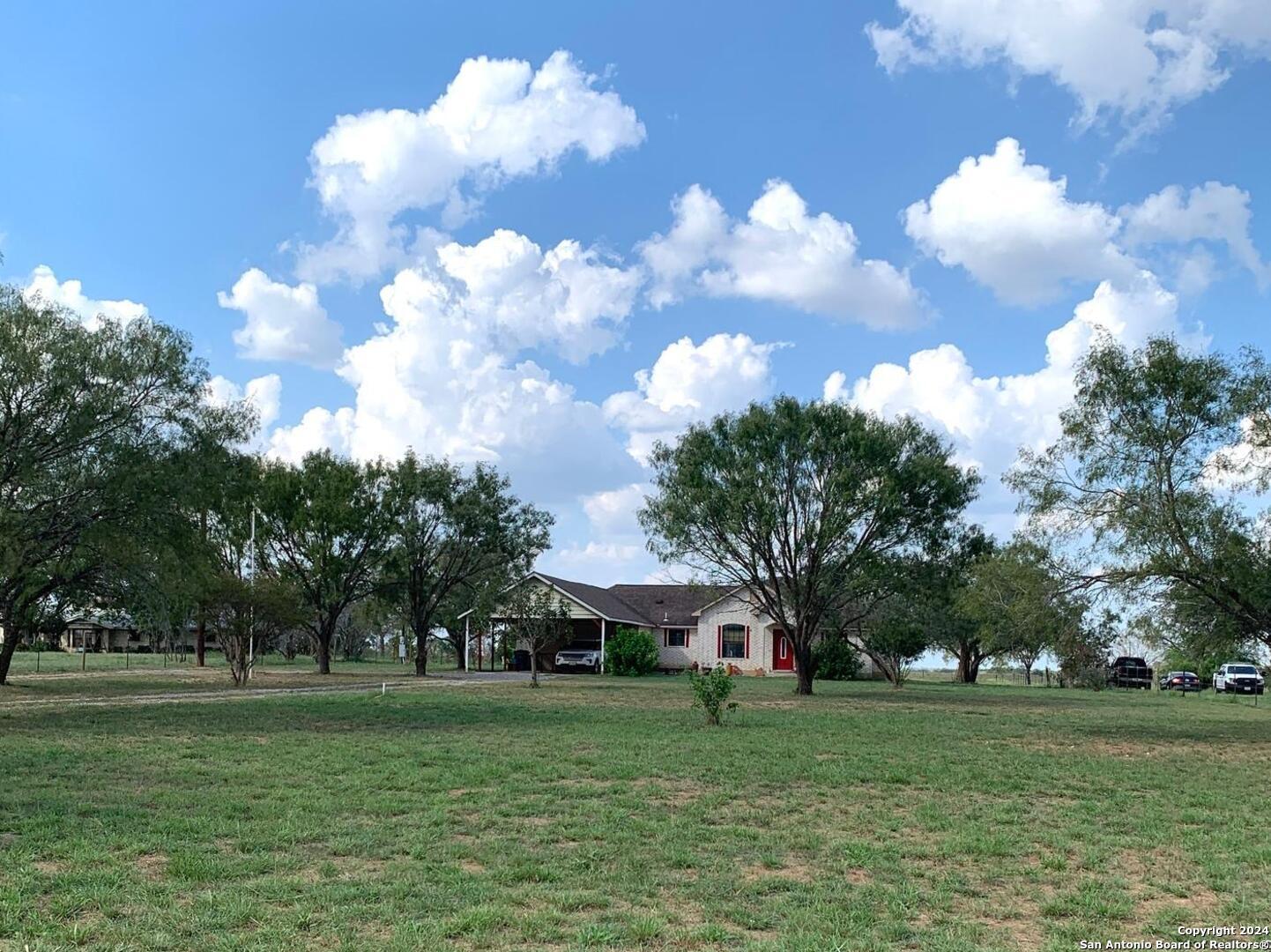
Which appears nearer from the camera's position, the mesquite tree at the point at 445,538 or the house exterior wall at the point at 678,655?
the mesquite tree at the point at 445,538

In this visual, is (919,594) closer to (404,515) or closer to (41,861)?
(404,515)

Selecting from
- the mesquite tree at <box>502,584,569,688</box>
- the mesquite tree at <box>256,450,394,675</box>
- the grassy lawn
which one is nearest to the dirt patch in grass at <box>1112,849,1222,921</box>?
the grassy lawn

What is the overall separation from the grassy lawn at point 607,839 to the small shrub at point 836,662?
100.0ft

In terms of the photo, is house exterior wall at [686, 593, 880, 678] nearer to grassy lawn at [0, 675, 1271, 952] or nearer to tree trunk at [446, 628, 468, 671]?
tree trunk at [446, 628, 468, 671]

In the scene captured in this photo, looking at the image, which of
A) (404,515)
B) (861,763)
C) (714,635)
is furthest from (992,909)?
(714,635)

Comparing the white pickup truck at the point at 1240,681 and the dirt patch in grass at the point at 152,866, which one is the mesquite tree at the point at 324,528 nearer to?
the dirt patch in grass at the point at 152,866

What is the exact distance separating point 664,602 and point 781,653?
26.6 ft

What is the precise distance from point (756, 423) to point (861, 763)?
17.0m

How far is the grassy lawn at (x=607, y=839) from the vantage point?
20.9ft

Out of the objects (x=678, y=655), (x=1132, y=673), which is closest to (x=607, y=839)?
(x=678, y=655)

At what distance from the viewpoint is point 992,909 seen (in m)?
6.98

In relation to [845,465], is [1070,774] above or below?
below

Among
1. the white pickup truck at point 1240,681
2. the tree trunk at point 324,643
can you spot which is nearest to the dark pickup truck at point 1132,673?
the white pickup truck at point 1240,681

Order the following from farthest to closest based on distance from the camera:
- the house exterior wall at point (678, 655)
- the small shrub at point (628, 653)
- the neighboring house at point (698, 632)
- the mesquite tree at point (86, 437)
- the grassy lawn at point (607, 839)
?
the house exterior wall at point (678, 655), the neighboring house at point (698, 632), the small shrub at point (628, 653), the mesquite tree at point (86, 437), the grassy lawn at point (607, 839)
